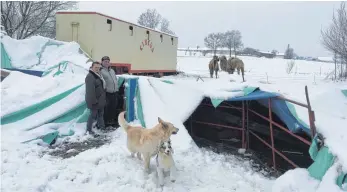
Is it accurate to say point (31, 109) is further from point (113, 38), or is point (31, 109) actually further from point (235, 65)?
point (235, 65)

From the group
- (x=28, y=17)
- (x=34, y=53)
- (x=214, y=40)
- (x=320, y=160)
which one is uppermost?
(x=214, y=40)

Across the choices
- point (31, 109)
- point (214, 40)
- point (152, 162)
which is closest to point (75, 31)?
point (31, 109)

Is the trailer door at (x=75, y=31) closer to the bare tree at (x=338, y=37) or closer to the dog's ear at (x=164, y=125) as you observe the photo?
the dog's ear at (x=164, y=125)

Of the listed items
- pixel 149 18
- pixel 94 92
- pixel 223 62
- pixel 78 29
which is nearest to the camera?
pixel 94 92

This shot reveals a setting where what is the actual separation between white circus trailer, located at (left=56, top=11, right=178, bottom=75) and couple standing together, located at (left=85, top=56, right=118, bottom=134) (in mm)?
5742

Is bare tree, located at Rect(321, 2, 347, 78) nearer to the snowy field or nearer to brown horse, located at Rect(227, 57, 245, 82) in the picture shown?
brown horse, located at Rect(227, 57, 245, 82)

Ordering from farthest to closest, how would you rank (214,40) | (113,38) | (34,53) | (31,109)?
(214,40)
(113,38)
(34,53)
(31,109)

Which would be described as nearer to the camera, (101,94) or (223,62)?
(101,94)

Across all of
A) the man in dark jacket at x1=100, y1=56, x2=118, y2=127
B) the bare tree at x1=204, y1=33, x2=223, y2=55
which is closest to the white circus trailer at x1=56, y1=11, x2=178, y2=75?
the man in dark jacket at x1=100, y1=56, x2=118, y2=127

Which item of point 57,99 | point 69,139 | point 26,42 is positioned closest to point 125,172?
point 69,139

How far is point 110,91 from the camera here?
671cm

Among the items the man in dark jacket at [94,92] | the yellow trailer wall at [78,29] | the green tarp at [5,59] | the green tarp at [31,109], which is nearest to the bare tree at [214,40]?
the yellow trailer wall at [78,29]

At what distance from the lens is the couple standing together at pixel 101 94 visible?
6.10 m

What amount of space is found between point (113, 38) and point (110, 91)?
272 inches
